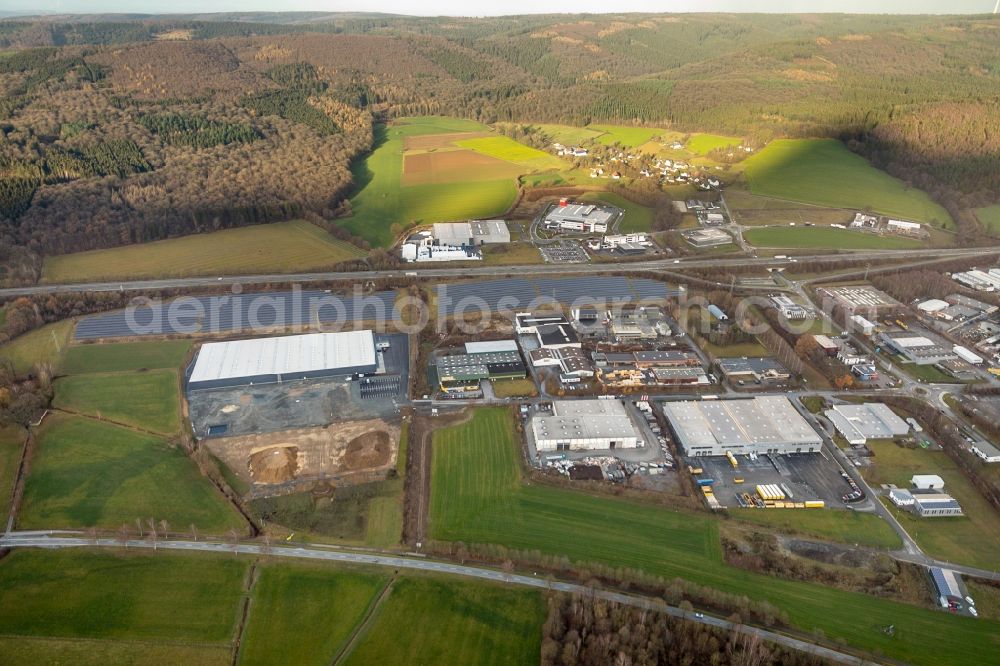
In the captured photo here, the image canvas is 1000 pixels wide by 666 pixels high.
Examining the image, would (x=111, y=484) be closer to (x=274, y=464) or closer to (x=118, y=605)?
(x=274, y=464)

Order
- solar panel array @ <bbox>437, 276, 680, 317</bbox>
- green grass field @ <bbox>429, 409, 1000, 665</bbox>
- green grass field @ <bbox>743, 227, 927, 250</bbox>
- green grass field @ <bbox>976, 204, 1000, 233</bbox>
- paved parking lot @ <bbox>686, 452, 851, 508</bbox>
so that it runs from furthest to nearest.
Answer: green grass field @ <bbox>976, 204, 1000, 233</bbox>
green grass field @ <bbox>743, 227, 927, 250</bbox>
solar panel array @ <bbox>437, 276, 680, 317</bbox>
paved parking lot @ <bbox>686, 452, 851, 508</bbox>
green grass field @ <bbox>429, 409, 1000, 665</bbox>

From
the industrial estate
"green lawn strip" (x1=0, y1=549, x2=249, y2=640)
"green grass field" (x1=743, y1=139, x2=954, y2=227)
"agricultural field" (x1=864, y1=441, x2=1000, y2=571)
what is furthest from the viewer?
"green grass field" (x1=743, y1=139, x2=954, y2=227)

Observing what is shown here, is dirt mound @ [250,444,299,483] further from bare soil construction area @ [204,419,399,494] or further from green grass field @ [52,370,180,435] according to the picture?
green grass field @ [52,370,180,435]

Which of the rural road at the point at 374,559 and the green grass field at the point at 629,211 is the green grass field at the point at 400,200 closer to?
the green grass field at the point at 629,211

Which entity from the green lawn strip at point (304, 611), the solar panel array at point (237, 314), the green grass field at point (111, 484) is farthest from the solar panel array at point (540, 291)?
the green lawn strip at point (304, 611)

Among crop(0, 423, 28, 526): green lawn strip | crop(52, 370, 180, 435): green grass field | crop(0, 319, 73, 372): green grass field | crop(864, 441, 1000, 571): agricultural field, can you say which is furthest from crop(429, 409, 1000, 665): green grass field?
crop(0, 319, 73, 372): green grass field

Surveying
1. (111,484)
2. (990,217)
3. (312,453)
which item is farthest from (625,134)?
(111,484)
